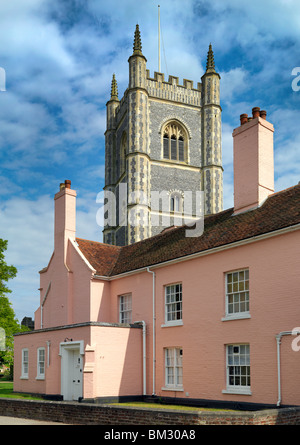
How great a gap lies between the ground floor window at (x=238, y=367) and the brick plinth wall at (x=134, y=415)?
16.0 feet

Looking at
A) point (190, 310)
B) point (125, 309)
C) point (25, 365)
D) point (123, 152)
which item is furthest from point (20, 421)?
point (123, 152)

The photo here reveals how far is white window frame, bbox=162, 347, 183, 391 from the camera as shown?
21.8 meters

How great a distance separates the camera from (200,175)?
57.7 meters

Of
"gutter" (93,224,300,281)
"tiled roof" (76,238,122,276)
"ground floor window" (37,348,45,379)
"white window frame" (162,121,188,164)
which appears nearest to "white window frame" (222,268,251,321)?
"gutter" (93,224,300,281)

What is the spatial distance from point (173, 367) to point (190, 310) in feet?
8.91

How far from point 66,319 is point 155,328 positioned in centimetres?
614

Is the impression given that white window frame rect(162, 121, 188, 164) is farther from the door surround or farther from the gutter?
the door surround

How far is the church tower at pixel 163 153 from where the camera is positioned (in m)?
53.3

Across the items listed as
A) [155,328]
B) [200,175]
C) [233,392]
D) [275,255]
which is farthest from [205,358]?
[200,175]
